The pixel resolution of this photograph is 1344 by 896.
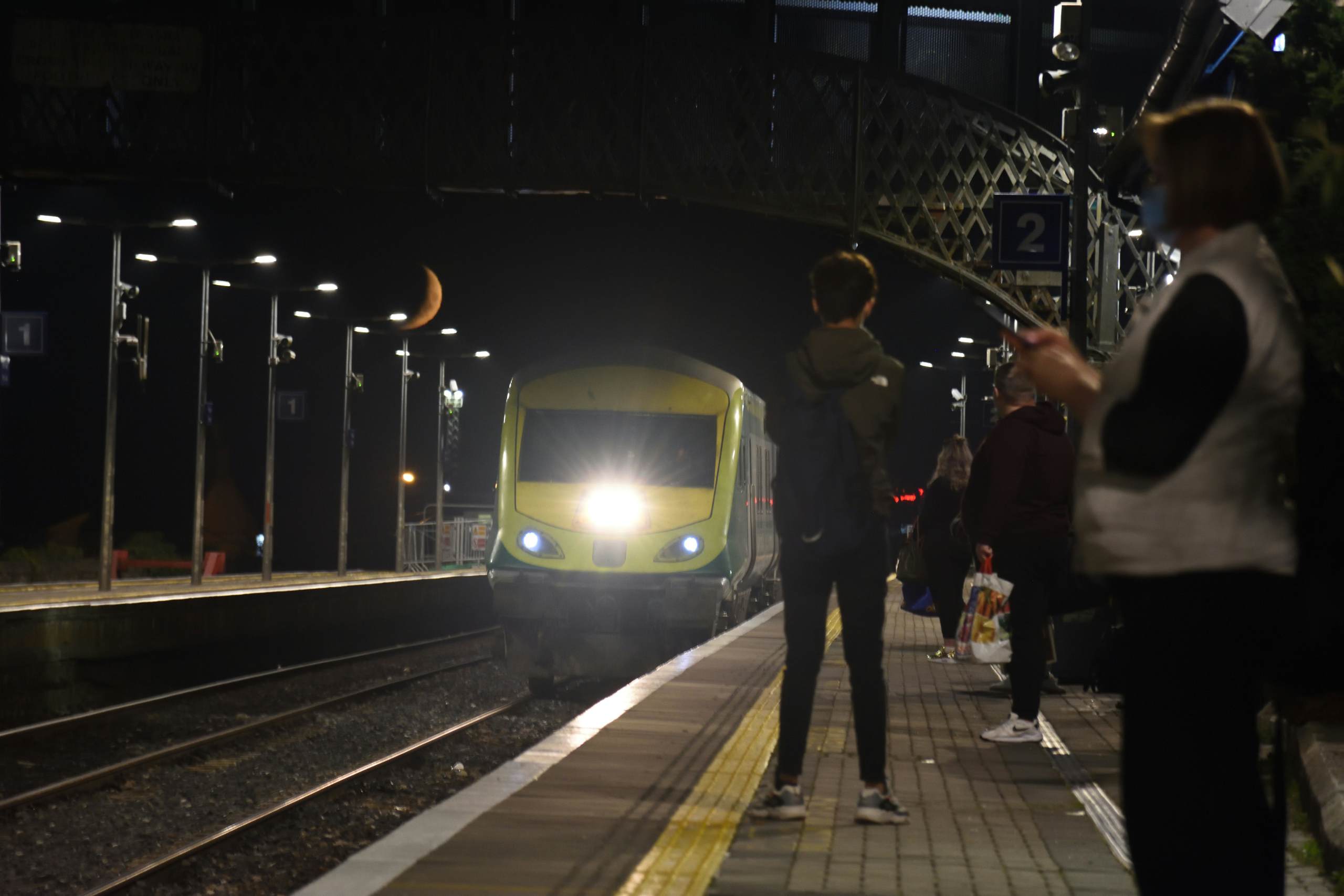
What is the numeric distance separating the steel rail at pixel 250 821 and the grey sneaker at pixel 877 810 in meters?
4.16

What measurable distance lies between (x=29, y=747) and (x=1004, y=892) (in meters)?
13.5

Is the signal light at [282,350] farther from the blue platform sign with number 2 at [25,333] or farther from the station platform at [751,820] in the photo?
the station platform at [751,820]

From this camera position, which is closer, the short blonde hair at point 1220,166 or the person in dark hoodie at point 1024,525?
the short blonde hair at point 1220,166

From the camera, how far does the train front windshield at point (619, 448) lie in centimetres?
1978

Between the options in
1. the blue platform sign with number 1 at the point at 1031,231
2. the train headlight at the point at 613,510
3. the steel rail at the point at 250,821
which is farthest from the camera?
the train headlight at the point at 613,510

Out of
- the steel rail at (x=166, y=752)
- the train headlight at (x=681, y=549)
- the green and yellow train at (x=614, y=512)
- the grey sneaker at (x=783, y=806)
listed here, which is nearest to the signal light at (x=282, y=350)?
the steel rail at (x=166, y=752)

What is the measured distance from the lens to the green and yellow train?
19344mm

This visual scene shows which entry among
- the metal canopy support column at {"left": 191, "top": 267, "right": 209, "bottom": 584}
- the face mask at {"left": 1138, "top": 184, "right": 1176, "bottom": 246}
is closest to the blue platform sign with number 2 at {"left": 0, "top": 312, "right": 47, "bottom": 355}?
the metal canopy support column at {"left": 191, "top": 267, "right": 209, "bottom": 584}

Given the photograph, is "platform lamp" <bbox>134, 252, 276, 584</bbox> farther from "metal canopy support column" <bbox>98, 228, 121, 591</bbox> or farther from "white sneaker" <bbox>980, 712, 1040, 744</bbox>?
"white sneaker" <bbox>980, 712, 1040, 744</bbox>

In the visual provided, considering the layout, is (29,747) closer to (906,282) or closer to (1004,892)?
(1004,892)

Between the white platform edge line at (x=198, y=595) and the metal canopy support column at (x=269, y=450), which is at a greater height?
the metal canopy support column at (x=269, y=450)

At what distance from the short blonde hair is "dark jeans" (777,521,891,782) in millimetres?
2996

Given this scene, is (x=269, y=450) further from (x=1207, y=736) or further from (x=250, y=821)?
(x=1207, y=736)

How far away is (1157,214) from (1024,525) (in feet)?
18.2
